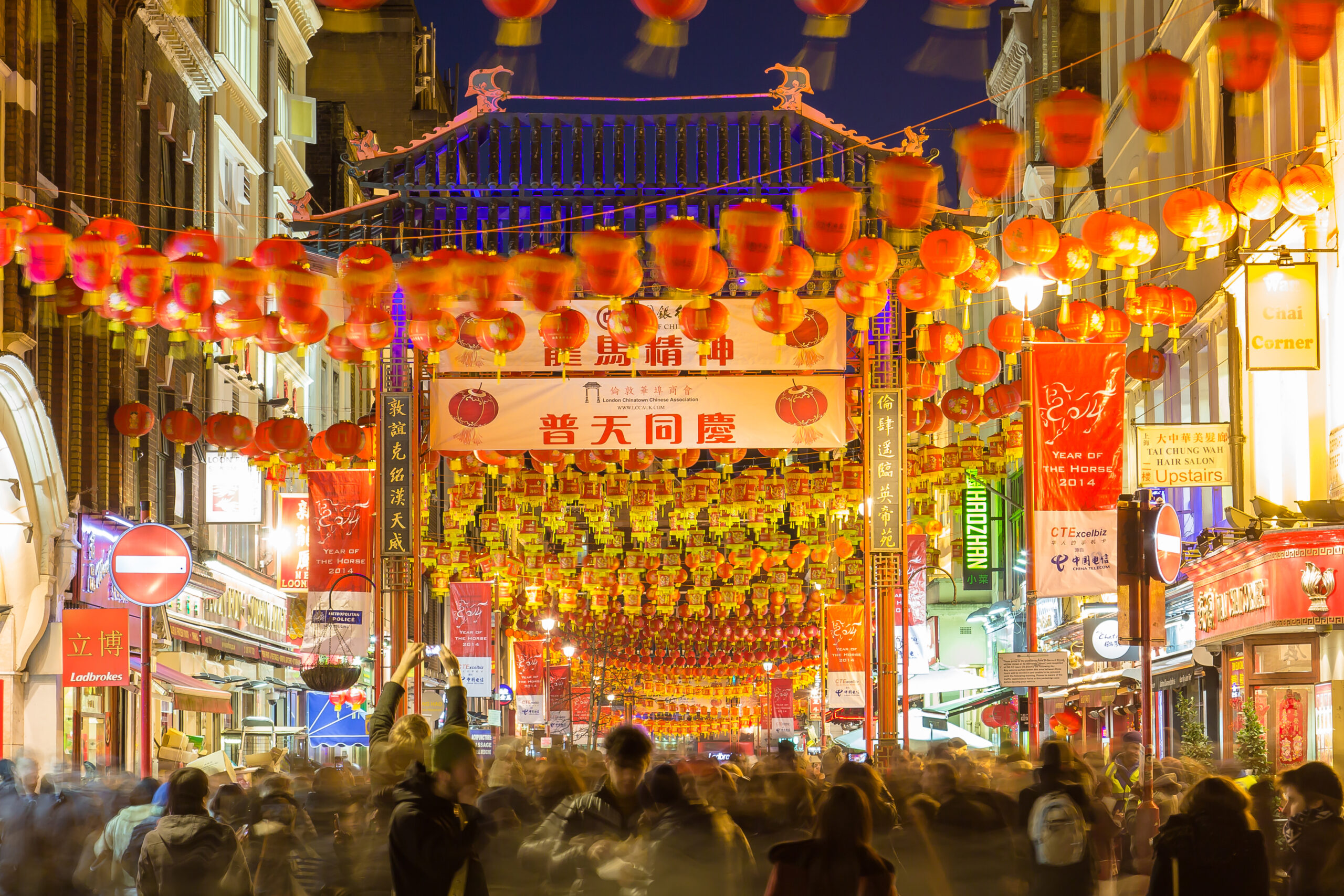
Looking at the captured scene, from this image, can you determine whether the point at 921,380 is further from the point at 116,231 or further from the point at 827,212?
the point at 116,231

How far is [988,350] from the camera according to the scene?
21.3 meters

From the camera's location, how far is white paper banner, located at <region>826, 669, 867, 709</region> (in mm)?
29359

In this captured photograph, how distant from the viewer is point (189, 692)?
94.9 feet

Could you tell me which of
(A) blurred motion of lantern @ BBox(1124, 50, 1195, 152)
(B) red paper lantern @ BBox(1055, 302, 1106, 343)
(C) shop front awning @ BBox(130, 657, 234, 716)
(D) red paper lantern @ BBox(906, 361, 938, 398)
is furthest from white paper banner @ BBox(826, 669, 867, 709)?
(A) blurred motion of lantern @ BBox(1124, 50, 1195, 152)

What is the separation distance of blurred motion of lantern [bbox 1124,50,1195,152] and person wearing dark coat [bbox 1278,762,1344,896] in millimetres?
5605

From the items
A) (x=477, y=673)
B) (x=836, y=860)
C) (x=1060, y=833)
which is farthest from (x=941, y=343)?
(x=477, y=673)

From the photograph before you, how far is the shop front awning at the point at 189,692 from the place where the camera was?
26844 millimetres

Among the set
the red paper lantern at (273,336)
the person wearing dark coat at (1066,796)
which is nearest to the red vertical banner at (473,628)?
the red paper lantern at (273,336)

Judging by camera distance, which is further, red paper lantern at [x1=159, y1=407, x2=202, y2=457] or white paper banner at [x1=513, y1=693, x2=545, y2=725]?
→ white paper banner at [x1=513, y1=693, x2=545, y2=725]

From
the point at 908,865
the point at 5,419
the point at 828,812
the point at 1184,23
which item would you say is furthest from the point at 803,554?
the point at 828,812

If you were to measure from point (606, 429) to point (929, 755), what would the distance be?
30.6 ft

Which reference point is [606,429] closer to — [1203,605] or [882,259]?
[882,259]

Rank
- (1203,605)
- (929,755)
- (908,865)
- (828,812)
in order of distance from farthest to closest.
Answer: (1203,605)
(929,755)
(908,865)
(828,812)

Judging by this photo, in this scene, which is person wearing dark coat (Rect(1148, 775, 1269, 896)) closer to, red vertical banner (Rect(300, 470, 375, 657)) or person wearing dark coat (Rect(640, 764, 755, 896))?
person wearing dark coat (Rect(640, 764, 755, 896))
